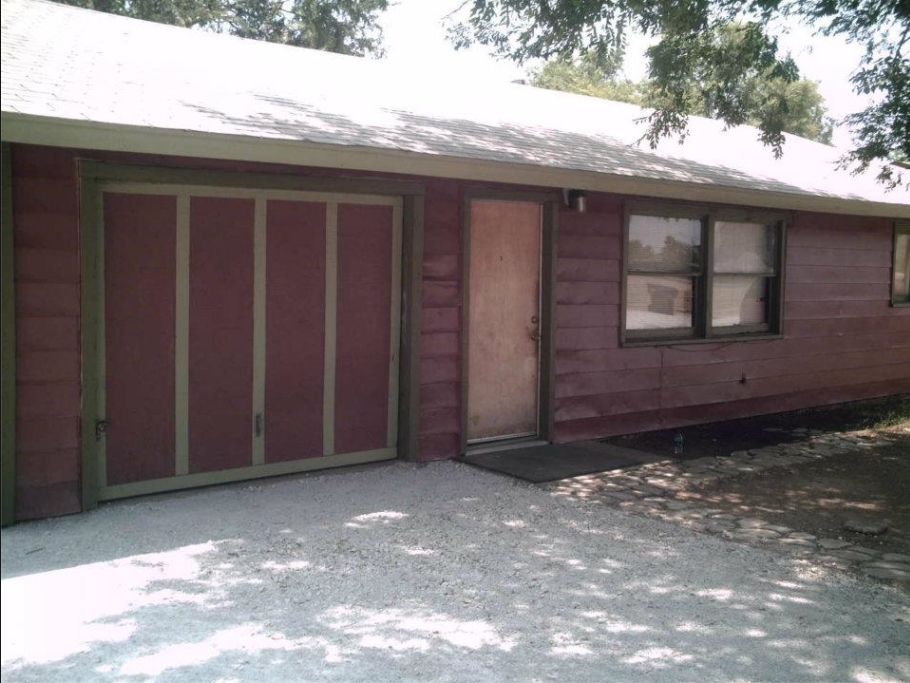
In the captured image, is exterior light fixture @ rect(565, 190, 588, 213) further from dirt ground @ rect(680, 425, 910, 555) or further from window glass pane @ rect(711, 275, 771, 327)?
dirt ground @ rect(680, 425, 910, 555)

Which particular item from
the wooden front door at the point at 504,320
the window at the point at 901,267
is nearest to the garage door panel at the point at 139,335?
the wooden front door at the point at 504,320

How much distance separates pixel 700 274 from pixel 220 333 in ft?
16.9

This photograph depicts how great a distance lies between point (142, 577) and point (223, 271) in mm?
2316

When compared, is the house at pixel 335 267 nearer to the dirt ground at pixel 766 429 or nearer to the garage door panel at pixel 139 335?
the garage door panel at pixel 139 335

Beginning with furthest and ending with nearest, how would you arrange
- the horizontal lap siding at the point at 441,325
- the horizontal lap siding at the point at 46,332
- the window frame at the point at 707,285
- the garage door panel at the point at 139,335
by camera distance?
the window frame at the point at 707,285
the horizontal lap siding at the point at 441,325
the garage door panel at the point at 139,335
the horizontal lap siding at the point at 46,332

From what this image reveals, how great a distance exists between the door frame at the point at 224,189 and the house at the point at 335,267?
0.02 meters

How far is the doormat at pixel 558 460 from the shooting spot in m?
7.05

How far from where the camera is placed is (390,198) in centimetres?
702

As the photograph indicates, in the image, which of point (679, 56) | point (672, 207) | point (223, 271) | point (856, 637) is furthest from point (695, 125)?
point (856, 637)

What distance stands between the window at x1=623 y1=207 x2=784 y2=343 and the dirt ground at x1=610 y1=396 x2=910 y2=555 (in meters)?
1.04

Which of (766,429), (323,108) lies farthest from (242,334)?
(766,429)

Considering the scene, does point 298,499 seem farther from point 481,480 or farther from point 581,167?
point 581,167

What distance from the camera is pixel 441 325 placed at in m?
7.33

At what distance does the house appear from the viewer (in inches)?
213
